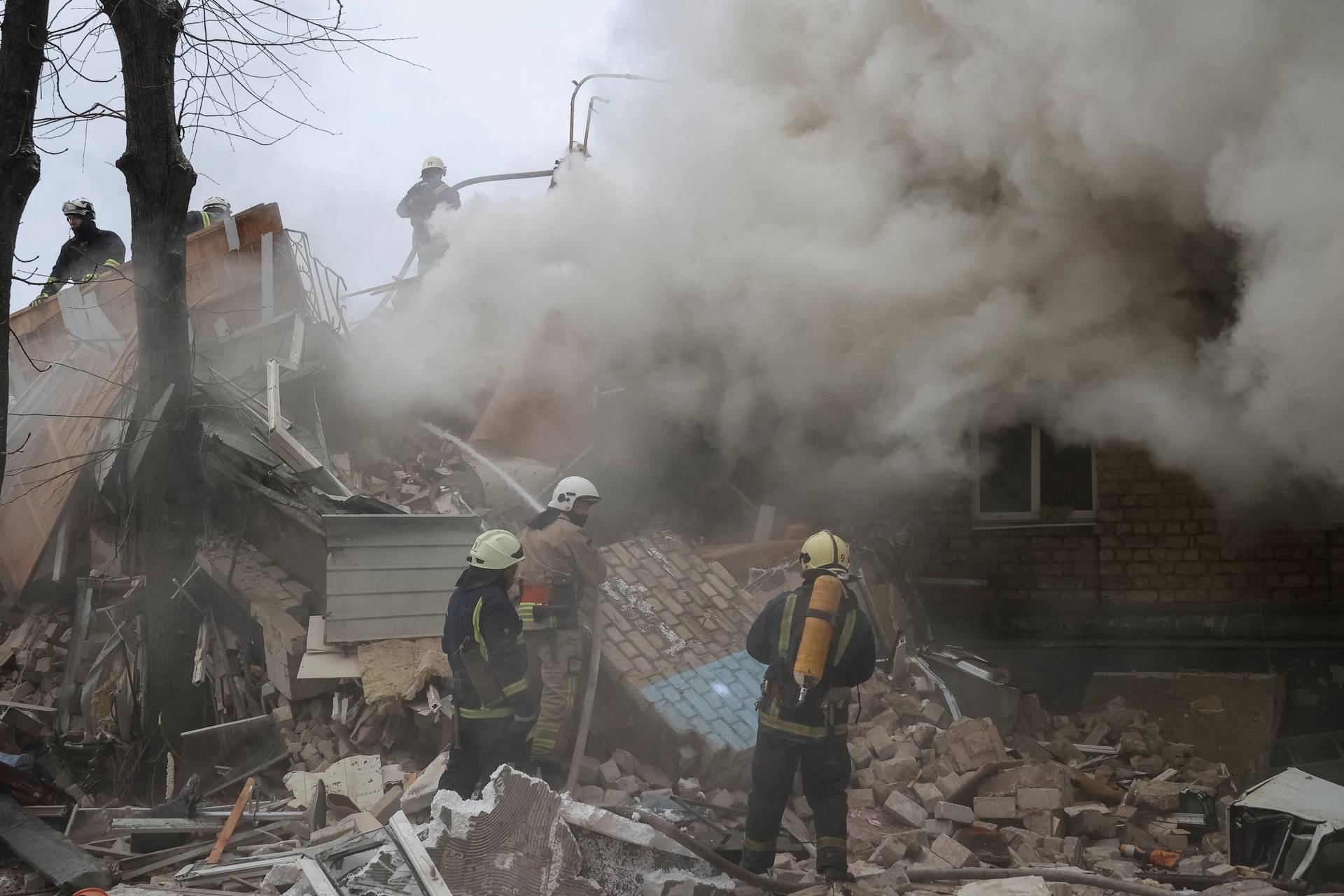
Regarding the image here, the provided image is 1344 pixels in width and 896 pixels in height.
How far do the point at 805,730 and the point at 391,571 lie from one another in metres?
3.27

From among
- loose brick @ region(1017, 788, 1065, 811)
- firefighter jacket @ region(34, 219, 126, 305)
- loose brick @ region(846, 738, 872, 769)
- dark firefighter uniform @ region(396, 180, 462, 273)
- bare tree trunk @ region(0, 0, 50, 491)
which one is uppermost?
dark firefighter uniform @ region(396, 180, 462, 273)

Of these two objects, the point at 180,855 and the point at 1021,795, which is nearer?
the point at 180,855

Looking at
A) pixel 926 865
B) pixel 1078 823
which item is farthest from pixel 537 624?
pixel 1078 823

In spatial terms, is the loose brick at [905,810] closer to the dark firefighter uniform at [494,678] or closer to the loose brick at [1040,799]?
the loose brick at [1040,799]

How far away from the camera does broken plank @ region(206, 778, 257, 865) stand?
4.90m

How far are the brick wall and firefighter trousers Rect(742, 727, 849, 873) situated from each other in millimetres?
4078

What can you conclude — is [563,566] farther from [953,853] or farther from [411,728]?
[953,853]

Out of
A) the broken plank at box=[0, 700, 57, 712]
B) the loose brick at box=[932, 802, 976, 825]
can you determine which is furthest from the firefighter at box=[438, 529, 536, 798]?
the broken plank at box=[0, 700, 57, 712]

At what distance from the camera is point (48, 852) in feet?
16.3

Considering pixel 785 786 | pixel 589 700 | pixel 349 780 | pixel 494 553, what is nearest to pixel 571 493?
pixel 494 553

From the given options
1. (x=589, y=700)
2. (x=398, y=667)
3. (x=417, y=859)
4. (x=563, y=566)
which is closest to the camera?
(x=417, y=859)

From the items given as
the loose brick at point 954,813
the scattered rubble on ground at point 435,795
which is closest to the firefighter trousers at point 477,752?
the scattered rubble on ground at point 435,795

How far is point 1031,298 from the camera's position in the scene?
24.5ft

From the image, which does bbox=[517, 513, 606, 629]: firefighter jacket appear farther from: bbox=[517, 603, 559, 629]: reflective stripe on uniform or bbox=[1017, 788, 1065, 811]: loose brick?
bbox=[1017, 788, 1065, 811]: loose brick
